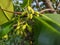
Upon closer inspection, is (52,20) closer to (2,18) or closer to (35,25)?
(35,25)

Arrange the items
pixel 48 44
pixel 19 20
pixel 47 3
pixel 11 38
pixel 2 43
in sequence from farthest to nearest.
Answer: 1. pixel 2 43
2. pixel 11 38
3. pixel 47 3
4. pixel 19 20
5. pixel 48 44

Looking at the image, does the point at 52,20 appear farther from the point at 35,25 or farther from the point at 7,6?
the point at 7,6

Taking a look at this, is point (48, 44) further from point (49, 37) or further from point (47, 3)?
point (47, 3)

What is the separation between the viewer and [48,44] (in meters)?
0.57

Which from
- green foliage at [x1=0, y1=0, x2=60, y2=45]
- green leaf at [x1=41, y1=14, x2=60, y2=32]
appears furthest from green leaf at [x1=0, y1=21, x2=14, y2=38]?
green leaf at [x1=41, y1=14, x2=60, y2=32]

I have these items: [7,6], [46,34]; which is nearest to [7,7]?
[7,6]

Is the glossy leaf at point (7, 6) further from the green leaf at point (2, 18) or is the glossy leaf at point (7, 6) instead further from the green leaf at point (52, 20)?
the green leaf at point (52, 20)

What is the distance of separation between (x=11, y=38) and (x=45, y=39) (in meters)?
0.83

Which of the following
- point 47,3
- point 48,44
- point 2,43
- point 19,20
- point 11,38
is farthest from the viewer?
point 2,43

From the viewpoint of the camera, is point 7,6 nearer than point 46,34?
No

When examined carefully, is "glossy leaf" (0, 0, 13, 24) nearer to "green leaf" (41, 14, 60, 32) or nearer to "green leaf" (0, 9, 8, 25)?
"green leaf" (0, 9, 8, 25)

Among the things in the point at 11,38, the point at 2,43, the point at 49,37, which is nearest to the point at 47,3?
the point at 49,37

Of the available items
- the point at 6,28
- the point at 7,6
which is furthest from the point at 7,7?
the point at 6,28

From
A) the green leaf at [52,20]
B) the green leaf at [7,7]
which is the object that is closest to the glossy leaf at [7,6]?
the green leaf at [7,7]
